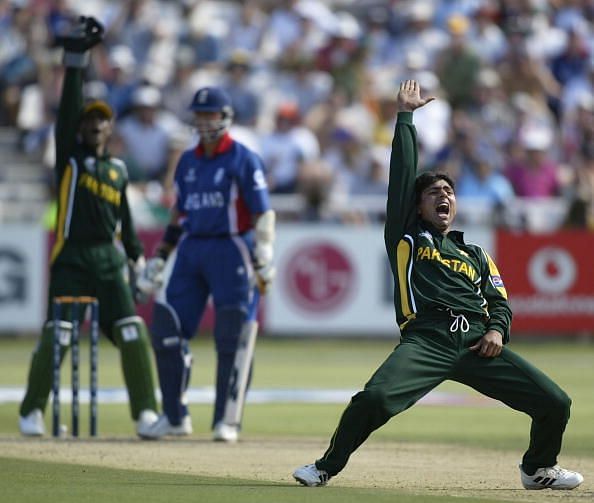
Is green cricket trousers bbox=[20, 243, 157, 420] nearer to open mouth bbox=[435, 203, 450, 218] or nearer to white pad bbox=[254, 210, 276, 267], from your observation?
white pad bbox=[254, 210, 276, 267]

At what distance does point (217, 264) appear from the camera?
1175 cm

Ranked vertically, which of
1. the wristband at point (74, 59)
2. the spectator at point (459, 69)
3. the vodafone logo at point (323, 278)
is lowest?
the vodafone logo at point (323, 278)

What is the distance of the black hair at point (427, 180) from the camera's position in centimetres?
878

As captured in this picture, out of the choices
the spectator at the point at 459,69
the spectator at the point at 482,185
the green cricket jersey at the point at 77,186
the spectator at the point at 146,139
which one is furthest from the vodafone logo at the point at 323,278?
the green cricket jersey at the point at 77,186

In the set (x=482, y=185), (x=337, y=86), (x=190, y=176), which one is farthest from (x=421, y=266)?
(x=337, y=86)

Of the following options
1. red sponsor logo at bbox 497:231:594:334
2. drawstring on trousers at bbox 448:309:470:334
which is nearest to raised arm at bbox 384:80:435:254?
drawstring on trousers at bbox 448:309:470:334

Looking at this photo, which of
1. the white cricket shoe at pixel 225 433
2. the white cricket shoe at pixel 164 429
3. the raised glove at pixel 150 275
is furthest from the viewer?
the raised glove at pixel 150 275

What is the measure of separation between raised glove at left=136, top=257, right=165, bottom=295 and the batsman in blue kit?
20 cm

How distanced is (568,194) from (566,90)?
3480mm

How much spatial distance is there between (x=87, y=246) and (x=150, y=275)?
1.84ft

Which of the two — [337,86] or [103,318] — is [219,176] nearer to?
[103,318]

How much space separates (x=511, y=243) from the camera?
2131 cm

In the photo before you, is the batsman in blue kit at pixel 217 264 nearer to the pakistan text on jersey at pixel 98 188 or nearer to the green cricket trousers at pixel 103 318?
the green cricket trousers at pixel 103 318

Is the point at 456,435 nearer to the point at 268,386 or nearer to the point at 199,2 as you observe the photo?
the point at 268,386
